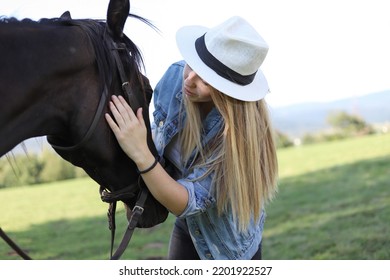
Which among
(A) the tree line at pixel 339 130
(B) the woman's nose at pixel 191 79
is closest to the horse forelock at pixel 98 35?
(B) the woman's nose at pixel 191 79

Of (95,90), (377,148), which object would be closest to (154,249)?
(95,90)

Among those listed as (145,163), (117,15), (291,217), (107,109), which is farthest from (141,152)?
(291,217)

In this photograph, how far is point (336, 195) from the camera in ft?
21.6

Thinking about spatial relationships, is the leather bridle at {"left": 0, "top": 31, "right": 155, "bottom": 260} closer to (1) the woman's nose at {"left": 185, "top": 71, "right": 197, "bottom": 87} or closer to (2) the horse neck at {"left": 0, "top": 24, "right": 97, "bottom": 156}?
(2) the horse neck at {"left": 0, "top": 24, "right": 97, "bottom": 156}

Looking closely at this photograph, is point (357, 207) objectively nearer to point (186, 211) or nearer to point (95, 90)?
point (186, 211)

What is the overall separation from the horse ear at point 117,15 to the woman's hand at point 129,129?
0.19 m

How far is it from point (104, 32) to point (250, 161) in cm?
64

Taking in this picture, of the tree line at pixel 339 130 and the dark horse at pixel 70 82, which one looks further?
the tree line at pixel 339 130

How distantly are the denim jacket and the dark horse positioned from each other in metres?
0.26

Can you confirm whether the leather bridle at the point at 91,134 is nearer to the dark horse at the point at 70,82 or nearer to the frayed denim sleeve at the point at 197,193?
the dark horse at the point at 70,82

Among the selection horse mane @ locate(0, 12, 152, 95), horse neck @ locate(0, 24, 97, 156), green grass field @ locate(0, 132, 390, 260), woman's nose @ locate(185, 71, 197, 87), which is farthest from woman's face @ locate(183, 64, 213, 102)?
green grass field @ locate(0, 132, 390, 260)

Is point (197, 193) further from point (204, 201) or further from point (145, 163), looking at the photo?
→ point (145, 163)

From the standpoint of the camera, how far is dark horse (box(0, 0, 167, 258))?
4.85 feet

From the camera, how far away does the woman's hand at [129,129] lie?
1625 mm
